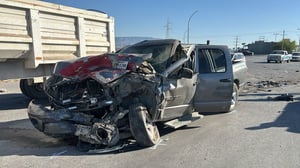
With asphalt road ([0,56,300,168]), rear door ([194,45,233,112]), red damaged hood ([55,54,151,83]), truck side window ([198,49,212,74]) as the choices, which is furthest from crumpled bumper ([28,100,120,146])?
truck side window ([198,49,212,74])

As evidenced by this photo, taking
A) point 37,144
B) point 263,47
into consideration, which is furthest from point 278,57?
point 263,47

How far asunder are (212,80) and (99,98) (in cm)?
284

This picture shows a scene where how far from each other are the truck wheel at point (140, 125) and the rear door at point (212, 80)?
1718mm

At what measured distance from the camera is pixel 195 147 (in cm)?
518

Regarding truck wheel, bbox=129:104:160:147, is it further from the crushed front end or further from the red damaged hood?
the red damaged hood

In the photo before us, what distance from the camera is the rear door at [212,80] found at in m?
6.51

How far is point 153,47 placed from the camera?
641cm

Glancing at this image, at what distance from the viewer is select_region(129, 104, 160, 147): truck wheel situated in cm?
491

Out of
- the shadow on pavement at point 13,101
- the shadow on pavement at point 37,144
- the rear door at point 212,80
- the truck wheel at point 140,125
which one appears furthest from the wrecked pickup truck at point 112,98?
the shadow on pavement at point 13,101

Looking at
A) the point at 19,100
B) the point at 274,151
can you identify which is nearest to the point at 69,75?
the point at 274,151

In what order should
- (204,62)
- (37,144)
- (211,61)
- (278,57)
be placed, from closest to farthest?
1. (37,144)
2. (204,62)
3. (211,61)
4. (278,57)

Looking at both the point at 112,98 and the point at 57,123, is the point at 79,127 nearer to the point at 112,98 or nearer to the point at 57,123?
the point at 57,123

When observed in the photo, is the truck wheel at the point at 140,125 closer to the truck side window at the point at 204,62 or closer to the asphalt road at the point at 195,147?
the asphalt road at the point at 195,147

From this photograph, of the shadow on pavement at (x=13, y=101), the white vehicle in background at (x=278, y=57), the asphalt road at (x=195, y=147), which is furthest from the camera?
the white vehicle in background at (x=278, y=57)
